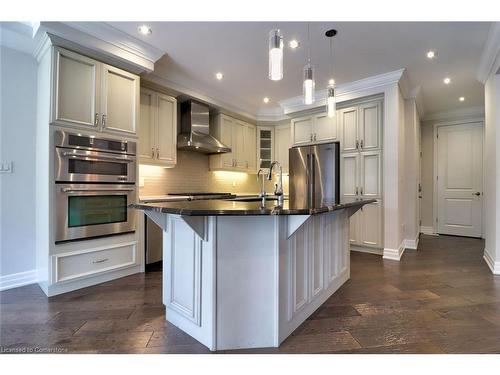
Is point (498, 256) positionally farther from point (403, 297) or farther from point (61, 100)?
point (61, 100)

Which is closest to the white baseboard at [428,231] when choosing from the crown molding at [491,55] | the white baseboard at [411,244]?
the white baseboard at [411,244]

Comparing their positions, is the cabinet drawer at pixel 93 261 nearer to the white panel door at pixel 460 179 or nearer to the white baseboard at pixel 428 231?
the white baseboard at pixel 428 231

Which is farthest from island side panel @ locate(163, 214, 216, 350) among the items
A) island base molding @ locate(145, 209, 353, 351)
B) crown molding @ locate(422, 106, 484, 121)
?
crown molding @ locate(422, 106, 484, 121)

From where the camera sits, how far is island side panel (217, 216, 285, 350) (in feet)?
5.28

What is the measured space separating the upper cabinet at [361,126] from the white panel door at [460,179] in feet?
9.28

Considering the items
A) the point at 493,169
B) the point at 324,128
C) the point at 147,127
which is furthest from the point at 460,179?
the point at 147,127

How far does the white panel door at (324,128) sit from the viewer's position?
4.42 m

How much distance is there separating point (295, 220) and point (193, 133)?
3.06m

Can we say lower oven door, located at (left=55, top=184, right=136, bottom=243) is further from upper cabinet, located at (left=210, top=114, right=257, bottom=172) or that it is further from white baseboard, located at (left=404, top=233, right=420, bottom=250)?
white baseboard, located at (left=404, top=233, right=420, bottom=250)

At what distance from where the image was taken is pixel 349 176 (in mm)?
4234

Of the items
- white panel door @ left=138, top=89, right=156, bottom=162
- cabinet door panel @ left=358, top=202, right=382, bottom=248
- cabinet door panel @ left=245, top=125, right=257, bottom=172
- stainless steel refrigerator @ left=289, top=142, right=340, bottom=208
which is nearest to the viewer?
white panel door @ left=138, top=89, right=156, bottom=162

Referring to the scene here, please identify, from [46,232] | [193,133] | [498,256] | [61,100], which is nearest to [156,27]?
[61,100]

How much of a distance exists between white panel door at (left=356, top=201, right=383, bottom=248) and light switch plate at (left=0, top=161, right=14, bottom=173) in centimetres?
447

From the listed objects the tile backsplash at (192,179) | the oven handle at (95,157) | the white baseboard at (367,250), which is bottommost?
the white baseboard at (367,250)
